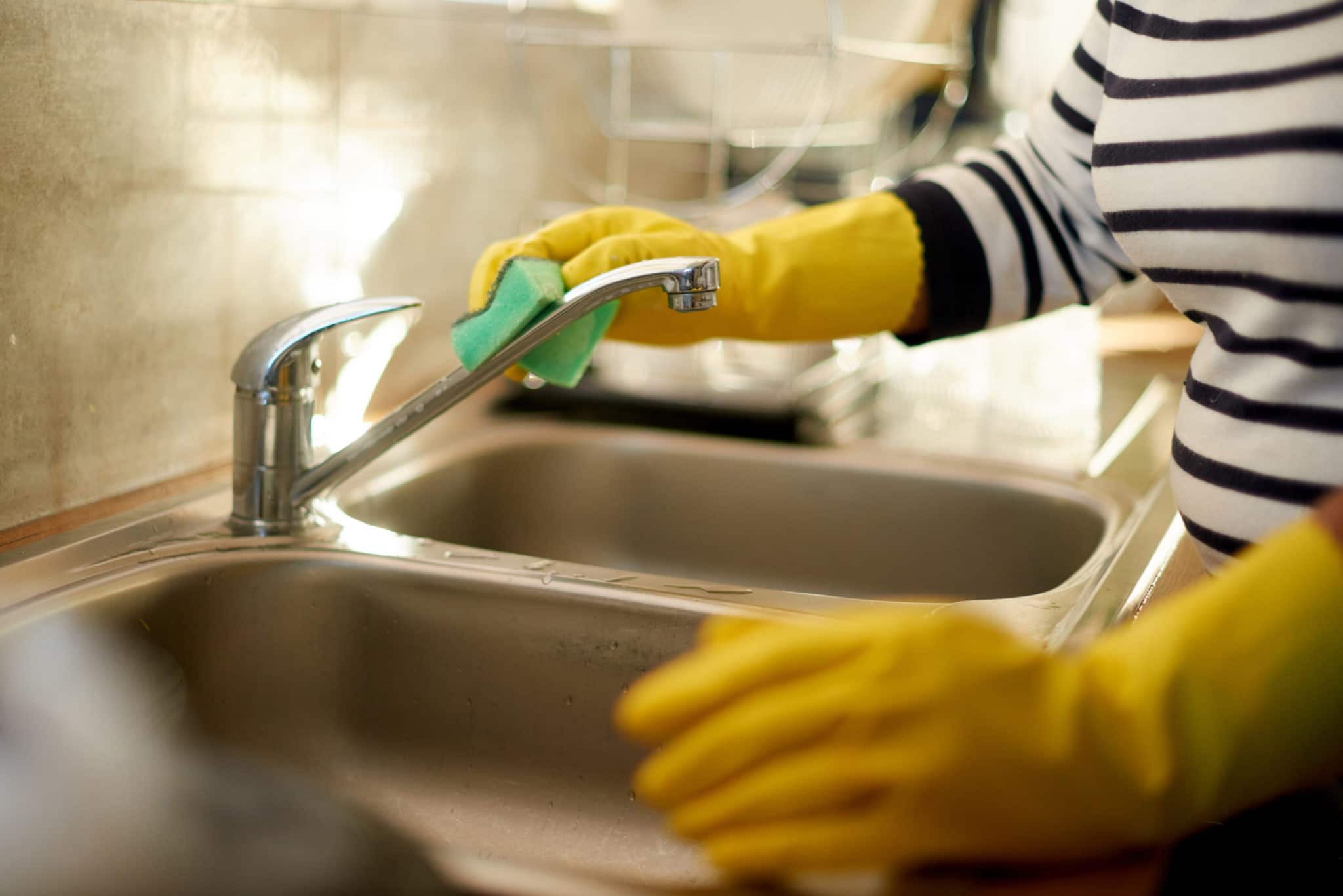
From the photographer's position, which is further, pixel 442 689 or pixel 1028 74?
pixel 1028 74

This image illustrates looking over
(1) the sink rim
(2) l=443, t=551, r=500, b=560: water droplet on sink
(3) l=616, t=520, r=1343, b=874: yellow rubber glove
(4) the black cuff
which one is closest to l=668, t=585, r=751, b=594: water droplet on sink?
(1) the sink rim

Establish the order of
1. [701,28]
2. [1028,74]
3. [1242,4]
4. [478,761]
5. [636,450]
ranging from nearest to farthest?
[1242,4], [478,761], [636,450], [701,28], [1028,74]

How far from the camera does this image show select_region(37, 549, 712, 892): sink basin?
73cm

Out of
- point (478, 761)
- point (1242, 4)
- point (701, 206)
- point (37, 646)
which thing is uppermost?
point (1242, 4)

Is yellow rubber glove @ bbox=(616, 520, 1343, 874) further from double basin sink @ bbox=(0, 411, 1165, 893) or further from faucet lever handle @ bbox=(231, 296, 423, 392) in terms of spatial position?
faucet lever handle @ bbox=(231, 296, 423, 392)

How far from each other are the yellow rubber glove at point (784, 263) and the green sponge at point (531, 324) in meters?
0.04

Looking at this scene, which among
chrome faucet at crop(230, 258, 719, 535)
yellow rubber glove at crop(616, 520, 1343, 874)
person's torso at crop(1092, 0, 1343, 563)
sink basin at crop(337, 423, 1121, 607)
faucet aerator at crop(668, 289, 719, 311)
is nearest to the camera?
Answer: yellow rubber glove at crop(616, 520, 1343, 874)

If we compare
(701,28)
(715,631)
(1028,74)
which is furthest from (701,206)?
(1028,74)

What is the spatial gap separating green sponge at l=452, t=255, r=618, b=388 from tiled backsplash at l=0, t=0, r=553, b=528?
26cm

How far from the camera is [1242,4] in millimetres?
591

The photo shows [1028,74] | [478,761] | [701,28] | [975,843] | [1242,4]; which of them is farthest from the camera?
[1028,74]

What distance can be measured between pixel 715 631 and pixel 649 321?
422 millimetres

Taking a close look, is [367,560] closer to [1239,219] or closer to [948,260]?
[948,260]

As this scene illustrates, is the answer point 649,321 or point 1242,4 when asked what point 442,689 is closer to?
point 649,321
